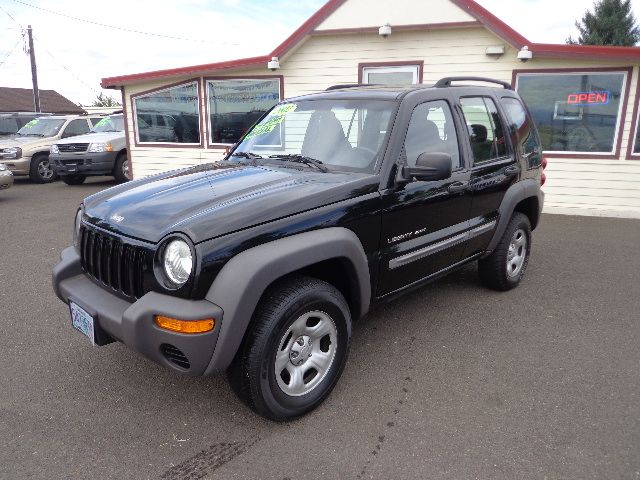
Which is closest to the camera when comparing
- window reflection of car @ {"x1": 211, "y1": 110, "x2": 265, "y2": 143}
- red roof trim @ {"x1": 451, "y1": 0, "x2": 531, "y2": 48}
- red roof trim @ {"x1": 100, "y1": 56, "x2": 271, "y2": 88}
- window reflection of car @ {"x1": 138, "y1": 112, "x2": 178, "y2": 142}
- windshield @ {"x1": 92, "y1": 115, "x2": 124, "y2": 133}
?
red roof trim @ {"x1": 451, "y1": 0, "x2": 531, "y2": 48}

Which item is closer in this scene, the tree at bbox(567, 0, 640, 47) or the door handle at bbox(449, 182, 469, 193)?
the door handle at bbox(449, 182, 469, 193)


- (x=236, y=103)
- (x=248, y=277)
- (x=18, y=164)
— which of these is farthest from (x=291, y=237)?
(x=18, y=164)

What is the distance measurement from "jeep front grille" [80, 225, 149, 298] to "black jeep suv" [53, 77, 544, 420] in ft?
0.04

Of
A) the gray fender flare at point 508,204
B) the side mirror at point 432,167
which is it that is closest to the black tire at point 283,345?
the side mirror at point 432,167

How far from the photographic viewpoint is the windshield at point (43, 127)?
1324 cm

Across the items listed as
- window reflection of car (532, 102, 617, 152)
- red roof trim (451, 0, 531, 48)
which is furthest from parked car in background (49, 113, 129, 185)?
window reflection of car (532, 102, 617, 152)

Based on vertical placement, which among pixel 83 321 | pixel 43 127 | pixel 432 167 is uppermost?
pixel 43 127

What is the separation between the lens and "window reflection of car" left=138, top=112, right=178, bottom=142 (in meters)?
10.8

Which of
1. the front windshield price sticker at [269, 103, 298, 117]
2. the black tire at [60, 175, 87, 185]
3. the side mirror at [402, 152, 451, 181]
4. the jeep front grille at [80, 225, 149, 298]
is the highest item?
the front windshield price sticker at [269, 103, 298, 117]

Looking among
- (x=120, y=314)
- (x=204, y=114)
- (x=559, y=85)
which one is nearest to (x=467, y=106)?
(x=120, y=314)

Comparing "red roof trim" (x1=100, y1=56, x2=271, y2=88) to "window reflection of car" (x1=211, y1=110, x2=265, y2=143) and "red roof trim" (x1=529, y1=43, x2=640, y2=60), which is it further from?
"red roof trim" (x1=529, y1=43, x2=640, y2=60)

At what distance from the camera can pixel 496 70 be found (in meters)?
8.34

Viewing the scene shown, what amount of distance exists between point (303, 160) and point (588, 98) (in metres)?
6.95

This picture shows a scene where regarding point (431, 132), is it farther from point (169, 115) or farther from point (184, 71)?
point (169, 115)
